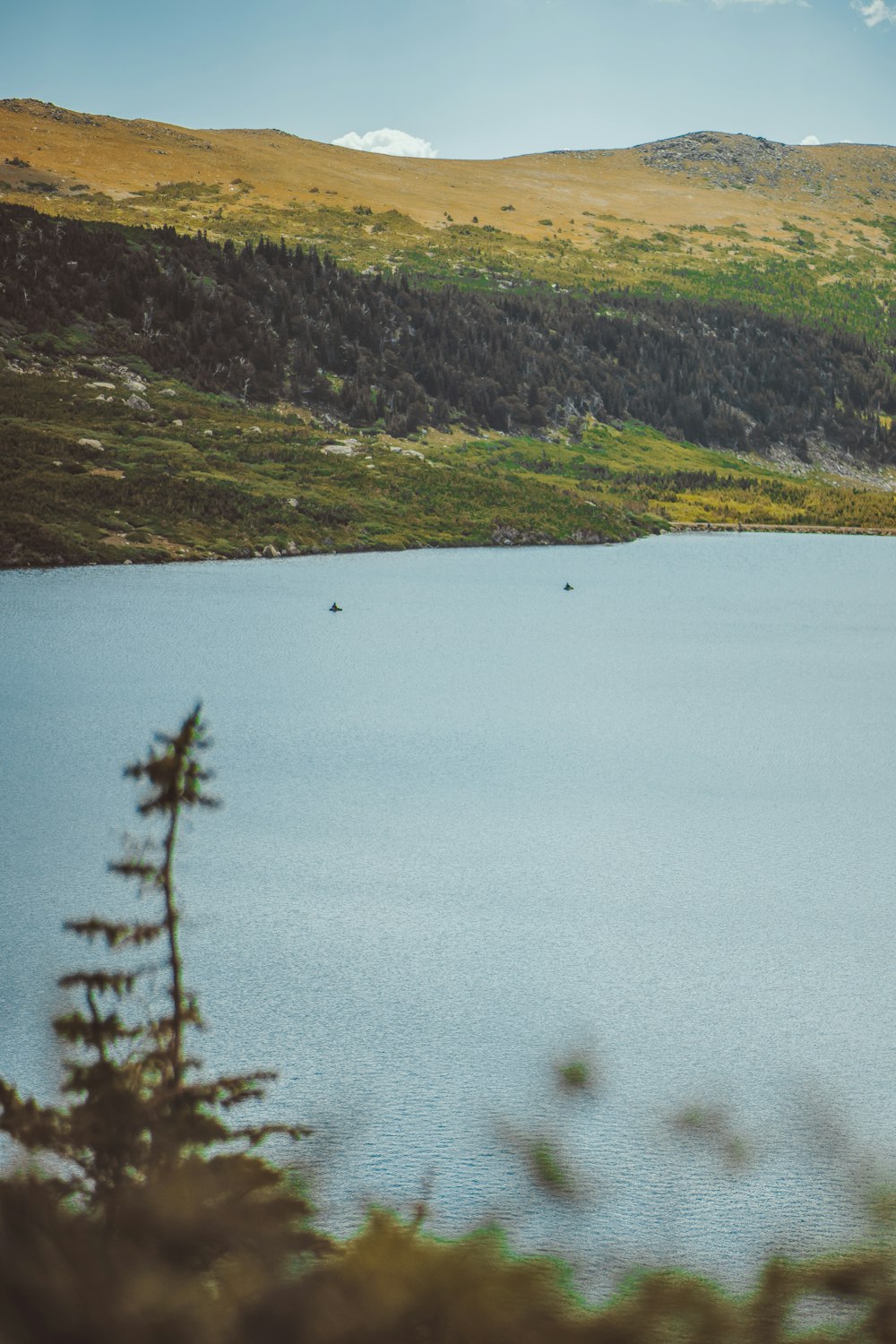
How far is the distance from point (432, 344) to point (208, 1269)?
10909 centimetres

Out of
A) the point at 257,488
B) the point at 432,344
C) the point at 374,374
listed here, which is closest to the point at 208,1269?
the point at 257,488

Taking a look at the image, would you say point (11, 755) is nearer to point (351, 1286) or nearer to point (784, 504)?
point (351, 1286)

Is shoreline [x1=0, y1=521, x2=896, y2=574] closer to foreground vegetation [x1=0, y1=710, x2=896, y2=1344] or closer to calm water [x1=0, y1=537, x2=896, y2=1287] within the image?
calm water [x1=0, y1=537, x2=896, y2=1287]

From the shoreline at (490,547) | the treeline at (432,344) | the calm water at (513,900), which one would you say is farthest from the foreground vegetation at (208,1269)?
the treeline at (432,344)

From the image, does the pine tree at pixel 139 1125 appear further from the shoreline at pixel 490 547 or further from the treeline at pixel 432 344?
the treeline at pixel 432 344

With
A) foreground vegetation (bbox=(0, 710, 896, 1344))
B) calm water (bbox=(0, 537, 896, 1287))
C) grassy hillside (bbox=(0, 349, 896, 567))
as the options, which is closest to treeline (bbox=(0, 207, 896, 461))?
grassy hillside (bbox=(0, 349, 896, 567))

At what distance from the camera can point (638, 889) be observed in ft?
43.7

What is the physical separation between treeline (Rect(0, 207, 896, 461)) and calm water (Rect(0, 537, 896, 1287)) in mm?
60091

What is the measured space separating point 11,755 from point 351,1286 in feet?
51.5

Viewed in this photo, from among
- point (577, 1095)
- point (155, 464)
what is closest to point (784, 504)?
point (155, 464)

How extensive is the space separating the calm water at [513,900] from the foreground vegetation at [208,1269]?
7.31ft

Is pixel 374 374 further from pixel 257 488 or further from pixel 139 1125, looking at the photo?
pixel 139 1125

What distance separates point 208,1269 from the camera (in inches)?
162

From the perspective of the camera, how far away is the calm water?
7.89 m
